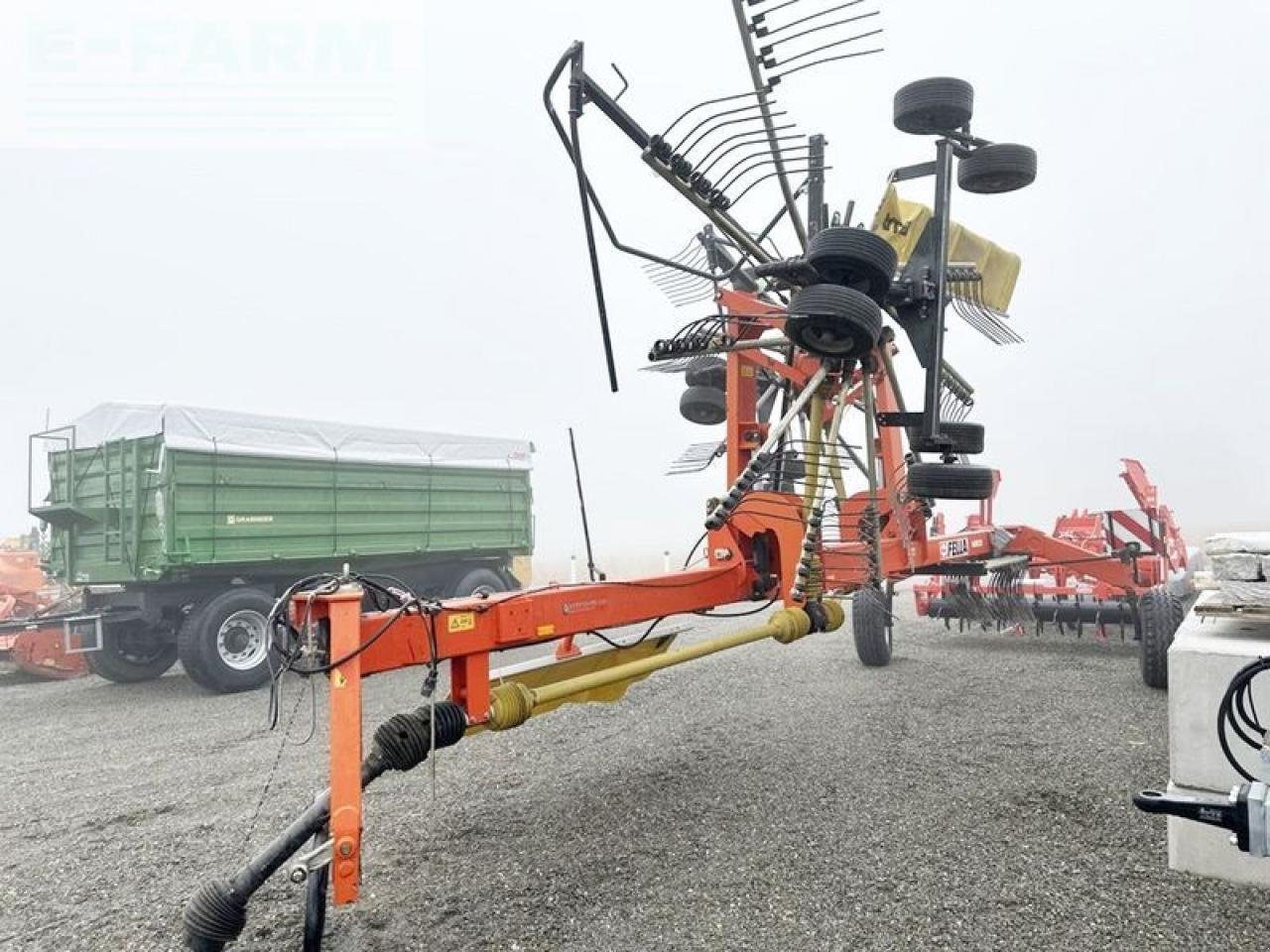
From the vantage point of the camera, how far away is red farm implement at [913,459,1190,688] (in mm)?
7148

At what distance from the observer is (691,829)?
351cm

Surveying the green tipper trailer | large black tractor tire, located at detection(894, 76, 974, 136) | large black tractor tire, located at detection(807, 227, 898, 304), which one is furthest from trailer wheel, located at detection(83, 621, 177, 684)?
large black tractor tire, located at detection(894, 76, 974, 136)

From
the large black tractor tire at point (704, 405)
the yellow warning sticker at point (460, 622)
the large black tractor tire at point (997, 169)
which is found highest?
the large black tractor tire at point (997, 169)

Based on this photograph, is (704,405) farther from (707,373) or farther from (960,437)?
(960,437)

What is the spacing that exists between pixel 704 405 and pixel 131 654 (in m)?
6.99

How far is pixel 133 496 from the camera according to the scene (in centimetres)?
802

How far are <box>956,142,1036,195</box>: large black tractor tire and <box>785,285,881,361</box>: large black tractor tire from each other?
1.20 meters

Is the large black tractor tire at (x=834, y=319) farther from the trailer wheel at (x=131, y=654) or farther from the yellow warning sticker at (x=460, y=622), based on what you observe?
the trailer wheel at (x=131, y=654)

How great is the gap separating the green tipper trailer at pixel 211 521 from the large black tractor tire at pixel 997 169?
21.3 feet

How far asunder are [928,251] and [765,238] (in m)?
0.92

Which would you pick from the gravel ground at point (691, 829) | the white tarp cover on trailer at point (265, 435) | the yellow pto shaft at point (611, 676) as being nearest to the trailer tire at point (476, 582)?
the white tarp cover on trailer at point (265, 435)

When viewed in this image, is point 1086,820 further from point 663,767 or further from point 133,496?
point 133,496

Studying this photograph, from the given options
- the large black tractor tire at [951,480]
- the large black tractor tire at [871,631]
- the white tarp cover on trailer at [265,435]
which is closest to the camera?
the large black tractor tire at [951,480]

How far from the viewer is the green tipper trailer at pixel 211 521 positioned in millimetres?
7852
